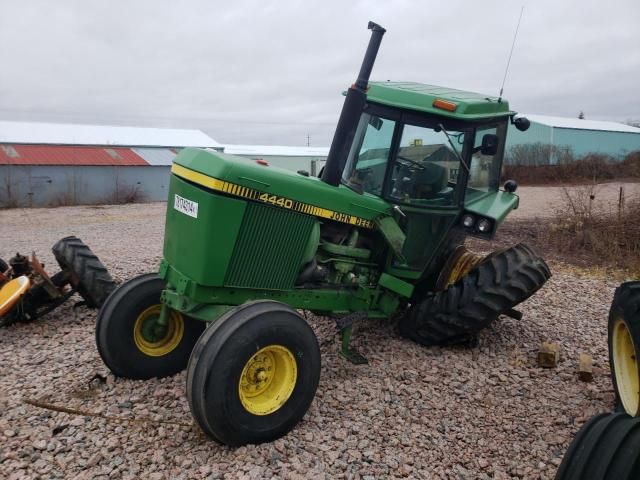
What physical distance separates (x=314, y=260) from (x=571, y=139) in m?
36.8

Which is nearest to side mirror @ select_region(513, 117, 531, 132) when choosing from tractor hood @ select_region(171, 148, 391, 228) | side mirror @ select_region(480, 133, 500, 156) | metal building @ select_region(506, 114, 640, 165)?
side mirror @ select_region(480, 133, 500, 156)

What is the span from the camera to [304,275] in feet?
12.7

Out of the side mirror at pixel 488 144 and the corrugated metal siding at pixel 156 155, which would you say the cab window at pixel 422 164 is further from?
the corrugated metal siding at pixel 156 155

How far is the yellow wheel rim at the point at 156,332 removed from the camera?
155 inches

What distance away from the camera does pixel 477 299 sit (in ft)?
14.1

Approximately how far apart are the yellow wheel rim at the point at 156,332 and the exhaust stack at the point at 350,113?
5.46ft

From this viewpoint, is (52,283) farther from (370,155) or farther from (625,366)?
(625,366)

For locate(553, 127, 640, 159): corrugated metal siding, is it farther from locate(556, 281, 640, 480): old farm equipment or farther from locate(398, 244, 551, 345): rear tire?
locate(556, 281, 640, 480): old farm equipment

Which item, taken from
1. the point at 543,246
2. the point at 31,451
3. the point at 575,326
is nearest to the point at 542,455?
the point at 575,326

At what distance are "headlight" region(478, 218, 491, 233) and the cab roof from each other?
2.89ft

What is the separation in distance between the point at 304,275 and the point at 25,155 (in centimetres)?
2160

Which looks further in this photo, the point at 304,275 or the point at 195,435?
the point at 304,275

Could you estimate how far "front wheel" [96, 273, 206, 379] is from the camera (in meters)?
3.80

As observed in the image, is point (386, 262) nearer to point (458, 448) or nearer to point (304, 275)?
point (304, 275)
